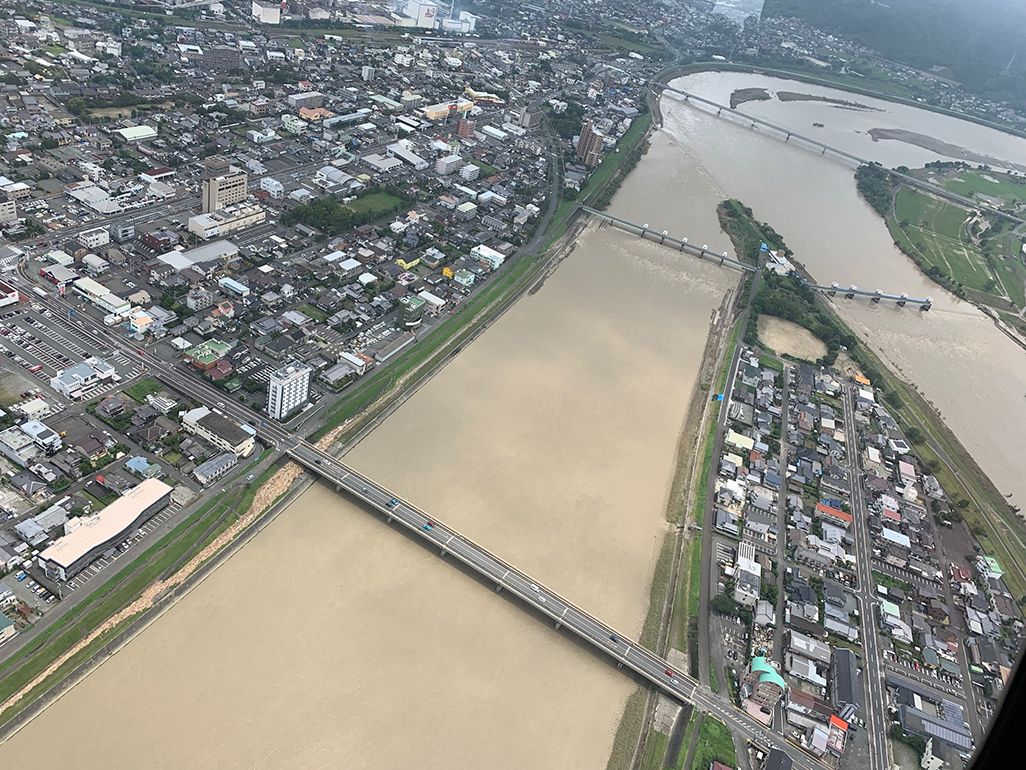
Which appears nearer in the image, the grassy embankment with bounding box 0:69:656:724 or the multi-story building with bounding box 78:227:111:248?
the grassy embankment with bounding box 0:69:656:724

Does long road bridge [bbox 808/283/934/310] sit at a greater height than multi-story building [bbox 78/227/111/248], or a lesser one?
greater

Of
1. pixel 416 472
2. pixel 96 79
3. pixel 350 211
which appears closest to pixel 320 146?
pixel 350 211

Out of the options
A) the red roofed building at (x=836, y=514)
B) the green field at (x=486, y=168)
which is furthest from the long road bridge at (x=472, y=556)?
the green field at (x=486, y=168)

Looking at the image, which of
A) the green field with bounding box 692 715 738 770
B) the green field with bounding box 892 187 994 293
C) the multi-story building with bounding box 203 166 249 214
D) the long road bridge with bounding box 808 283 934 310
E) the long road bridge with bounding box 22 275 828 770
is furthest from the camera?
the green field with bounding box 892 187 994 293

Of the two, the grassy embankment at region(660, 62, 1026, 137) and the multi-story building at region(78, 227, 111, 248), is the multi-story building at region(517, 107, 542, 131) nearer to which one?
the grassy embankment at region(660, 62, 1026, 137)

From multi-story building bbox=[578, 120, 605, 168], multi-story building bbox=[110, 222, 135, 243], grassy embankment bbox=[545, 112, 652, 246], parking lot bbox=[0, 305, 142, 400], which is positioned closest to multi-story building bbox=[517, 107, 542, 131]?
multi-story building bbox=[578, 120, 605, 168]
